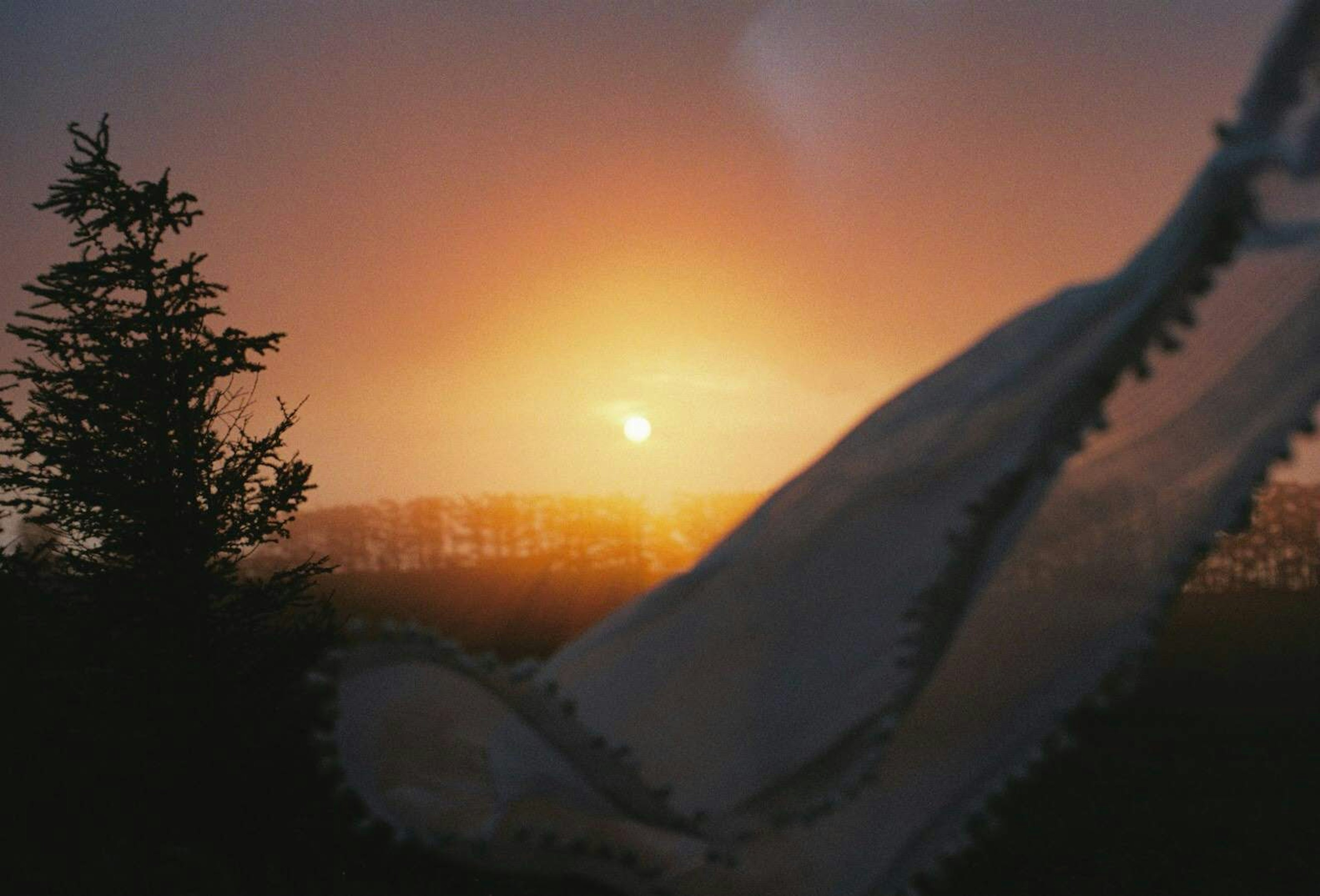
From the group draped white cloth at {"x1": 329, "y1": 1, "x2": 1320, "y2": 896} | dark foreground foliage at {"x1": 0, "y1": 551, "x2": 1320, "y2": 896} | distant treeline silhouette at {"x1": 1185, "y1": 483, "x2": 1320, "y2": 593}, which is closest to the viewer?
draped white cloth at {"x1": 329, "y1": 1, "x2": 1320, "y2": 896}

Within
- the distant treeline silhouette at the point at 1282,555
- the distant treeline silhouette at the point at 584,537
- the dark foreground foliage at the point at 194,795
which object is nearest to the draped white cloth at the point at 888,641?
the dark foreground foliage at the point at 194,795

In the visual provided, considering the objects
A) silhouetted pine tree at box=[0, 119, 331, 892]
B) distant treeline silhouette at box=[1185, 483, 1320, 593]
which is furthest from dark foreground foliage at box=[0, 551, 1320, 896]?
distant treeline silhouette at box=[1185, 483, 1320, 593]

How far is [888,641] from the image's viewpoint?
167 cm

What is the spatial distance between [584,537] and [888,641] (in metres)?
42.6

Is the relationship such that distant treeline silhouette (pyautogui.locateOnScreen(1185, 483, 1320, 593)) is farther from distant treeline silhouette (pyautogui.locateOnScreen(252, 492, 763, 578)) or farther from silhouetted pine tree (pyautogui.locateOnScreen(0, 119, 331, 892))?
silhouetted pine tree (pyautogui.locateOnScreen(0, 119, 331, 892))

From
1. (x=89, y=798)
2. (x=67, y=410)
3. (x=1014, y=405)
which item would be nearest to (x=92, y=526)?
(x=67, y=410)

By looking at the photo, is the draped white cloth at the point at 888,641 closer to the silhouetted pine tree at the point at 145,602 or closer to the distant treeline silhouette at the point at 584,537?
the silhouetted pine tree at the point at 145,602

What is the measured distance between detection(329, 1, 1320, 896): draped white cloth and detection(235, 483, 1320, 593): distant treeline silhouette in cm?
3030

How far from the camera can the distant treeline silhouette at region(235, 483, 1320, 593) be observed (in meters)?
39.2

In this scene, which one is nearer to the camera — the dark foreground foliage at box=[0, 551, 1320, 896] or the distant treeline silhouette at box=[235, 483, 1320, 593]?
the dark foreground foliage at box=[0, 551, 1320, 896]

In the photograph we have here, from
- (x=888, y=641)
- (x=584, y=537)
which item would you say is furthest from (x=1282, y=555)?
(x=888, y=641)

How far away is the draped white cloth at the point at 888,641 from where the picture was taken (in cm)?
154

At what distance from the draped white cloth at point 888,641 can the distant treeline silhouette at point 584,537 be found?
3030 cm

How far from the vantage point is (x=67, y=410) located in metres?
9.10
